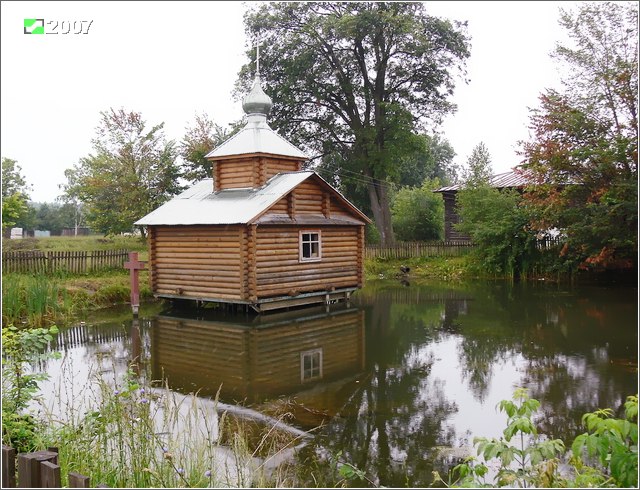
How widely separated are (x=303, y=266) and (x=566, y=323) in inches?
285

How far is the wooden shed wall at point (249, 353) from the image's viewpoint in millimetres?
9969

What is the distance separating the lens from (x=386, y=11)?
99.3ft

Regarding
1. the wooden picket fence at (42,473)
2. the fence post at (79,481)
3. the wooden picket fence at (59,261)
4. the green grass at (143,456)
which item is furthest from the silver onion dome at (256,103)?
the fence post at (79,481)

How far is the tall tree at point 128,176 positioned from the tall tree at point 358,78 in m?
6.66

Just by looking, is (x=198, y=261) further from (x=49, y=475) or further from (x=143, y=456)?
(x=49, y=475)

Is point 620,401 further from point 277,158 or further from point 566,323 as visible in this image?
point 277,158

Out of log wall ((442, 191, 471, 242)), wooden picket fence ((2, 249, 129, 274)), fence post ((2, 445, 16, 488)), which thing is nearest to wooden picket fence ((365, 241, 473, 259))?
log wall ((442, 191, 471, 242))

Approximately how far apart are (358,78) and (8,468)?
31.5 metres

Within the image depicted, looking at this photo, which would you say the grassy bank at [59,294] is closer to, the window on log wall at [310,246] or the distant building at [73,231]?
the window on log wall at [310,246]

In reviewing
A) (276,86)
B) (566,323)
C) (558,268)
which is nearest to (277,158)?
(566,323)

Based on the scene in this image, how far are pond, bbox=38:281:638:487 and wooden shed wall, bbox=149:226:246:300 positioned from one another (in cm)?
82

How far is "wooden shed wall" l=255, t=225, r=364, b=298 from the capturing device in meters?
16.8

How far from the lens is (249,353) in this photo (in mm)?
12133

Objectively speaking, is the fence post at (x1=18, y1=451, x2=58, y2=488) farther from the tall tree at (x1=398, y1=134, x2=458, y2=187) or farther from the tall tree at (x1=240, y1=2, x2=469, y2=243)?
the tall tree at (x1=398, y1=134, x2=458, y2=187)
